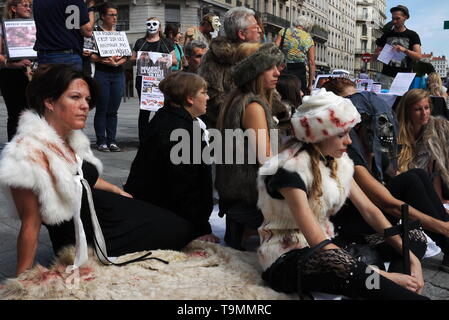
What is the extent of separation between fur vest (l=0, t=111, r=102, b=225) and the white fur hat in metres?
1.15

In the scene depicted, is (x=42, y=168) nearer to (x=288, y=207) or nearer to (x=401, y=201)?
(x=288, y=207)

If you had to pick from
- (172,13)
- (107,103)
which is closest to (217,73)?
(107,103)

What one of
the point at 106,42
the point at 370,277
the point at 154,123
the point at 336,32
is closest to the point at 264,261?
the point at 370,277

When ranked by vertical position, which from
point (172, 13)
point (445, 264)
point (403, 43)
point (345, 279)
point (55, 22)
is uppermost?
point (172, 13)

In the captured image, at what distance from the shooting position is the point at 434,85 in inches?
264

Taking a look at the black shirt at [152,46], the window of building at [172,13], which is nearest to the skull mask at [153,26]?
the black shirt at [152,46]

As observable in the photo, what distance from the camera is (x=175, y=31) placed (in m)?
7.72

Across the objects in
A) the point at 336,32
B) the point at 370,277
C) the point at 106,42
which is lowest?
the point at 370,277

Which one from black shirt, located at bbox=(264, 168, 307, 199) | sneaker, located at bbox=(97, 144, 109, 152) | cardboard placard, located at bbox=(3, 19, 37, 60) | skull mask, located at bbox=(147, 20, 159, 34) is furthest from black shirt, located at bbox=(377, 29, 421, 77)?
black shirt, located at bbox=(264, 168, 307, 199)

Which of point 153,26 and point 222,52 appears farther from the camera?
point 153,26

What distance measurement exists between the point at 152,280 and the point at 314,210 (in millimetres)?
890

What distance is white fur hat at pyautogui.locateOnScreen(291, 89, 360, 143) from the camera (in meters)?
2.36
